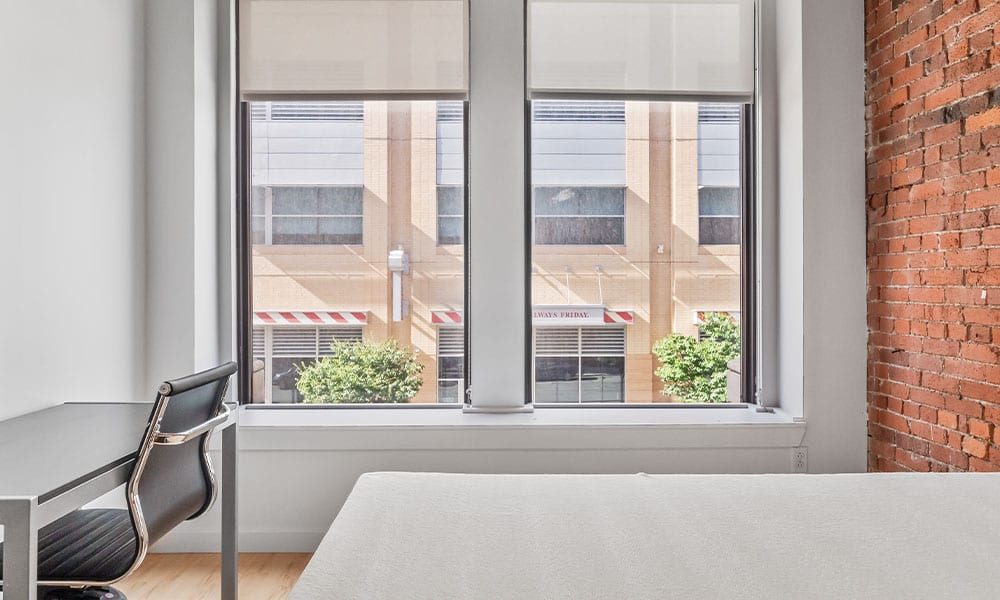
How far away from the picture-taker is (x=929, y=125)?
2.54 meters

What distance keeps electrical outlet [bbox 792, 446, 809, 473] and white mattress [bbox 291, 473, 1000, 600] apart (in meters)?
1.04

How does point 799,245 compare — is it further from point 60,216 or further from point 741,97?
point 60,216

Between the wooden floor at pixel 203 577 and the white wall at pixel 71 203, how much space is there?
686mm

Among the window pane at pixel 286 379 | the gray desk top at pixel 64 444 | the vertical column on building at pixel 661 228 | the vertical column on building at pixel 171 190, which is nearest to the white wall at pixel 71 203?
the vertical column on building at pixel 171 190

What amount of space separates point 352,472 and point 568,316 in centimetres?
114

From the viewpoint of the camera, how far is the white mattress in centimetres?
126

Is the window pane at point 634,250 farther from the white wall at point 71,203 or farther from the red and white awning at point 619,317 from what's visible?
the white wall at point 71,203

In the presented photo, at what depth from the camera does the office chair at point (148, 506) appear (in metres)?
1.64

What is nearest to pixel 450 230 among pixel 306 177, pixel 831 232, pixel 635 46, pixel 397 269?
pixel 397 269

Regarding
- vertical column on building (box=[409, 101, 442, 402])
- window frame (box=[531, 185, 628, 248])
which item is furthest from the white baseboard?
window frame (box=[531, 185, 628, 248])

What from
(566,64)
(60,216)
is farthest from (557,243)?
(60,216)

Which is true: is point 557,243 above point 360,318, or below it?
above

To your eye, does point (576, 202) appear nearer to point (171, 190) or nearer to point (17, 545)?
point (171, 190)

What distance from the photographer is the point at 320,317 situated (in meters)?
3.21
